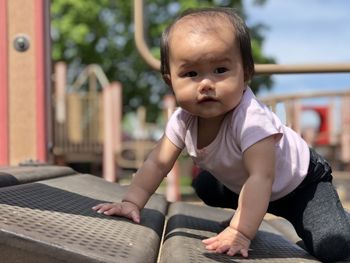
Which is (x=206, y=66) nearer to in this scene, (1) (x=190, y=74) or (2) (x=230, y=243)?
(1) (x=190, y=74)

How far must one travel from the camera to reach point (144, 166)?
1.37 m

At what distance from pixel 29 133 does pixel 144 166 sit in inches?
39.3

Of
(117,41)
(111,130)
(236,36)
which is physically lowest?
(111,130)

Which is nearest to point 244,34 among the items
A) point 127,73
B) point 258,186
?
point 258,186

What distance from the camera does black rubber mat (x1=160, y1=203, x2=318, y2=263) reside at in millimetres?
969

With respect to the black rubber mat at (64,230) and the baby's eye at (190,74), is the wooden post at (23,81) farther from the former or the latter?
the baby's eye at (190,74)

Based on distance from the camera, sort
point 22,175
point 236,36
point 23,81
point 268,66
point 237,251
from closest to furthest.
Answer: point 237,251 < point 236,36 < point 22,175 < point 268,66 < point 23,81

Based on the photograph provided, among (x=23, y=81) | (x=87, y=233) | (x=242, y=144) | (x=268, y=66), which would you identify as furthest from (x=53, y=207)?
(x=23, y=81)

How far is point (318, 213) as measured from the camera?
4.24ft

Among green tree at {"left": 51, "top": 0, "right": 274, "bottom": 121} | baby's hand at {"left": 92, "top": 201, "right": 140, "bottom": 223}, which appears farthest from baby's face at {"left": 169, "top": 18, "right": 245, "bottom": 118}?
green tree at {"left": 51, "top": 0, "right": 274, "bottom": 121}

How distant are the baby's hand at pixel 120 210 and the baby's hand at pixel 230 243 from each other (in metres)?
0.21

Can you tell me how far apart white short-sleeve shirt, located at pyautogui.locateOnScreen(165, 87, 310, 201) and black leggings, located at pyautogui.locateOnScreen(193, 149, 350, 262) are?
39mm

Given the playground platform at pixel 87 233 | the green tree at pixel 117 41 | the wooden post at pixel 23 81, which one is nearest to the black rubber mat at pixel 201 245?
the playground platform at pixel 87 233

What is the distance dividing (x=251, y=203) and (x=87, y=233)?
335 millimetres
